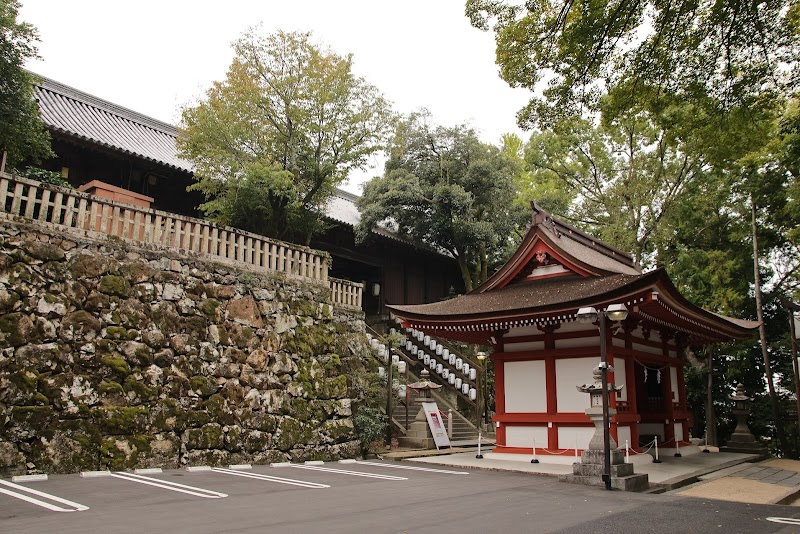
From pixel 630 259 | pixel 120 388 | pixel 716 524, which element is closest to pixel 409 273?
pixel 630 259

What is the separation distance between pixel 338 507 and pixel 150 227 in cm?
725

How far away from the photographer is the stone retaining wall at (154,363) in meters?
9.28

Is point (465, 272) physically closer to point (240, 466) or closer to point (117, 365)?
point (240, 466)

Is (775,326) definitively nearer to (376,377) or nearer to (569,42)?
(376,377)

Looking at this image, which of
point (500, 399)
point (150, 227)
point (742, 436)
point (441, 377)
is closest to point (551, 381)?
point (500, 399)

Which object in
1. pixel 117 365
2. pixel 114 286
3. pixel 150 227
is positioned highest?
pixel 150 227

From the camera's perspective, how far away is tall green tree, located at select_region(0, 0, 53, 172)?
35.5ft

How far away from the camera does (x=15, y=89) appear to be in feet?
36.7

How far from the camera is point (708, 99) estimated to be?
28.5ft

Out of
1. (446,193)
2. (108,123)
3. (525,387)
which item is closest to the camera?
(525,387)

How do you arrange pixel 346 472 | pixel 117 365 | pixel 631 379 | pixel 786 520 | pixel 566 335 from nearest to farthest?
pixel 786 520 < pixel 117 365 < pixel 346 472 < pixel 631 379 < pixel 566 335

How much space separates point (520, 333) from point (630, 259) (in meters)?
5.85

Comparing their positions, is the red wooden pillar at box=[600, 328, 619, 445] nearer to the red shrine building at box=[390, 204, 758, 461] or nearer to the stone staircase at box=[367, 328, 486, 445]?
the red shrine building at box=[390, 204, 758, 461]

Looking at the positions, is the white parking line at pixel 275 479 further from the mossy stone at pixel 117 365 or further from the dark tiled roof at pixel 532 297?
the dark tiled roof at pixel 532 297
